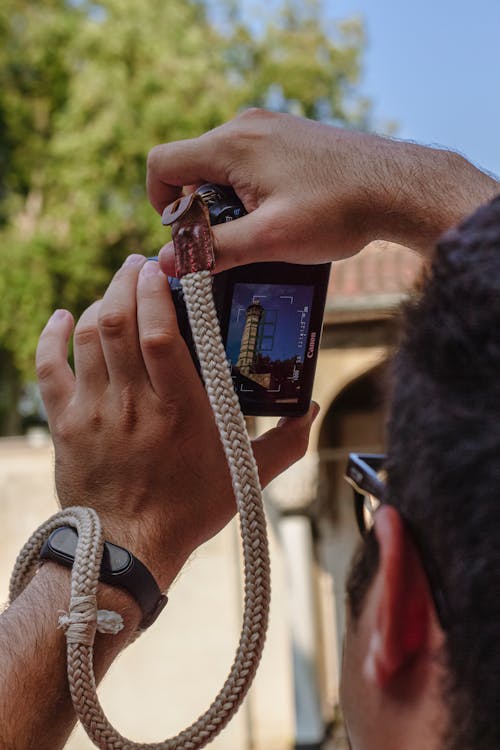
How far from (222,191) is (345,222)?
0.40ft

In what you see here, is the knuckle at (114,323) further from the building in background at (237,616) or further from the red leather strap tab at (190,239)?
the building in background at (237,616)

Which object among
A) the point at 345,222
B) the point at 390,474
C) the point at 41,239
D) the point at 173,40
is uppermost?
the point at 173,40

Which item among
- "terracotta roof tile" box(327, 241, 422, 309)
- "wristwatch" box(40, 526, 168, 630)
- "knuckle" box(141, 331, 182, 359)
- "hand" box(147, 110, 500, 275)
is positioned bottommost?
"terracotta roof tile" box(327, 241, 422, 309)

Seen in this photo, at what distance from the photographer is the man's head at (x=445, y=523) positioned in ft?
1.76

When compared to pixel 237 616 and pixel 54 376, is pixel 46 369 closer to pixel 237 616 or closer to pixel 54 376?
pixel 54 376

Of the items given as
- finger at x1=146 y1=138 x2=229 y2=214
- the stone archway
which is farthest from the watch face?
the stone archway

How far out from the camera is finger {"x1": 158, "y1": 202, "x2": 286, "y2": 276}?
2.97 feet

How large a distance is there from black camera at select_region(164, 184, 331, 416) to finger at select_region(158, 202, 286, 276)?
24mm

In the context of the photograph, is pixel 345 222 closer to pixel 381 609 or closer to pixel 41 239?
pixel 381 609

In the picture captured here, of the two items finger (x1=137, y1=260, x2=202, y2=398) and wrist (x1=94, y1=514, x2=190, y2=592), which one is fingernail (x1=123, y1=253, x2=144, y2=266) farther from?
wrist (x1=94, y1=514, x2=190, y2=592)

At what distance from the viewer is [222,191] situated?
38.6 inches

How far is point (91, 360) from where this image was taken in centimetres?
93

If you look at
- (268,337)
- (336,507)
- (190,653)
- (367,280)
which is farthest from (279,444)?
(336,507)

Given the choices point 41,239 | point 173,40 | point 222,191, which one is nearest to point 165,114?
point 173,40
